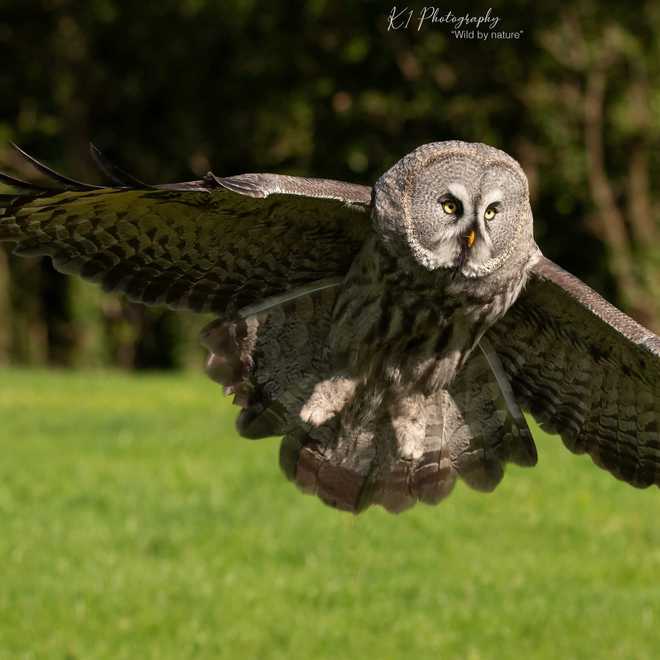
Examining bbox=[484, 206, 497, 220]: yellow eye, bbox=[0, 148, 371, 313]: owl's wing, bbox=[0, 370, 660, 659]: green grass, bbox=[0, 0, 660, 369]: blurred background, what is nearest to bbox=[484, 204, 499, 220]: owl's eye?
bbox=[484, 206, 497, 220]: yellow eye

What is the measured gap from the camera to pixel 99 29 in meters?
19.8

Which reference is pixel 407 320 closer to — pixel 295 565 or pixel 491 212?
pixel 491 212

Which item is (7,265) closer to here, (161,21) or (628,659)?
(161,21)

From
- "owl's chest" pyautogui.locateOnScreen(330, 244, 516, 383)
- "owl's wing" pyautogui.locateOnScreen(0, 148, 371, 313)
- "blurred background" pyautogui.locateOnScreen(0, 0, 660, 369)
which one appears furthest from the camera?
"blurred background" pyautogui.locateOnScreen(0, 0, 660, 369)

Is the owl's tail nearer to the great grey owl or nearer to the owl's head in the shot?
the great grey owl

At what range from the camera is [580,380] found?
5043 mm

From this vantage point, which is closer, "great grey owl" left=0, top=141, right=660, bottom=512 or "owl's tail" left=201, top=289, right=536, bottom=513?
"great grey owl" left=0, top=141, right=660, bottom=512

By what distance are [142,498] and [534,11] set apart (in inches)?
416

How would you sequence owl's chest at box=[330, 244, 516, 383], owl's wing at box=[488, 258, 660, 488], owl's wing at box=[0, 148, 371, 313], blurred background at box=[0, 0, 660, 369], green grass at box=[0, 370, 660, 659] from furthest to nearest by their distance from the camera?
blurred background at box=[0, 0, 660, 369]
green grass at box=[0, 370, 660, 659]
owl's wing at box=[488, 258, 660, 488]
owl's chest at box=[330, 244, 516, 383]
owl's wing at box=[0, 148, 371, 313]

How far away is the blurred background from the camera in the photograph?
17.2 metres

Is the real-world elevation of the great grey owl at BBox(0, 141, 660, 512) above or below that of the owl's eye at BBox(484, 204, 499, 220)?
below

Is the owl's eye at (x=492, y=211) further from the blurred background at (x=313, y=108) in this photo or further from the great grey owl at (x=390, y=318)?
the blurred background at (x=313, y=108)

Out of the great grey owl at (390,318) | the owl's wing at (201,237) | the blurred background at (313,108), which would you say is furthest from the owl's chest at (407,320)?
the blurred background at (313,108)

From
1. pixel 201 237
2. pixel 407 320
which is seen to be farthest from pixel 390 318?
pixel 201 237
